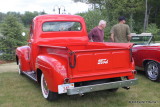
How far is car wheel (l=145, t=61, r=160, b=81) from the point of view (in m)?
5.69

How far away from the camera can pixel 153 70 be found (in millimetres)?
5918

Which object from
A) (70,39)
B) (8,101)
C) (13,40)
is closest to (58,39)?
(70,39)

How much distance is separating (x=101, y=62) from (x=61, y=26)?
2.32 meters

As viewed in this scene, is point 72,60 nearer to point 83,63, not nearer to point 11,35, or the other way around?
point 83,63

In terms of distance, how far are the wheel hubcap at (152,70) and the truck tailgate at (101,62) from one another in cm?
180

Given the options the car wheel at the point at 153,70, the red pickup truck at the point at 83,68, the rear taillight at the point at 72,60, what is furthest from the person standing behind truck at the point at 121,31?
the rear taillight at the point at 72,60

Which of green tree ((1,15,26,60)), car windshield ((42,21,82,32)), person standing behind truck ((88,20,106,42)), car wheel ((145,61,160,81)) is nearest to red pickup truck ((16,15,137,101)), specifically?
car windshield ((42,21,82,32))

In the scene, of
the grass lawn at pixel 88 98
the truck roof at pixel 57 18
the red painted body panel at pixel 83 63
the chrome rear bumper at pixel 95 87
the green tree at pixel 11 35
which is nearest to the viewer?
the chrome rear bumper at pixel 95 87

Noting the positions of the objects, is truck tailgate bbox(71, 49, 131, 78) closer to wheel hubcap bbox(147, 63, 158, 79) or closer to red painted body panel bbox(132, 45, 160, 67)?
red painted body panel bbox(132, 45, 160, 67)

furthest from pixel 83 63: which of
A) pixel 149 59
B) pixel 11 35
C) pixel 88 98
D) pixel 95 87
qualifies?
pixel 11 35

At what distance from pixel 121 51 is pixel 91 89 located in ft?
3.28

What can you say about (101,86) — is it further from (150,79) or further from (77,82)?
(150,79)

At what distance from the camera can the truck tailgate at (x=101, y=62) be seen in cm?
388

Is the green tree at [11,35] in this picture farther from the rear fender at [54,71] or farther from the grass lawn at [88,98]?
the rear fender at [54,71]
